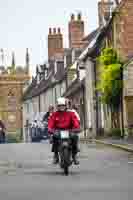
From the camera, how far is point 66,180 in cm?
1555

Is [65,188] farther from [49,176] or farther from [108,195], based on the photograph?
[49,176]

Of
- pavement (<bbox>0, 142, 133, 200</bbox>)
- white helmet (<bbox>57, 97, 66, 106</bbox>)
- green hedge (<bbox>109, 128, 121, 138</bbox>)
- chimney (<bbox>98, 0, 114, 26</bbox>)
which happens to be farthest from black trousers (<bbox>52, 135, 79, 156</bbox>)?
chimney (<bbox>98, 0, 114, 26</bbox>)

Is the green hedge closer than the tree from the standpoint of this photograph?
No

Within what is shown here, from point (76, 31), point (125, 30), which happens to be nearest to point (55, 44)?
point (76, 31)

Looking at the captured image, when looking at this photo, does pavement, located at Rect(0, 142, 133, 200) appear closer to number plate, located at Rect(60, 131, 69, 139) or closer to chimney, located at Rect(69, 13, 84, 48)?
number plate, located at Rect(60, 131, 69, 139)

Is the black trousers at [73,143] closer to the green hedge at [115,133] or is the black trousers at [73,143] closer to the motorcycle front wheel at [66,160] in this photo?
the motorcycle front wheel at [66,160]

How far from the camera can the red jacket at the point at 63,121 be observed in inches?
698

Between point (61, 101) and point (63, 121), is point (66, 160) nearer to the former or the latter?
point (63, 121)

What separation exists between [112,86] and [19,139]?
66.4 metres

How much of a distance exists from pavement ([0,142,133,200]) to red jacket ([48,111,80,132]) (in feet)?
3.47

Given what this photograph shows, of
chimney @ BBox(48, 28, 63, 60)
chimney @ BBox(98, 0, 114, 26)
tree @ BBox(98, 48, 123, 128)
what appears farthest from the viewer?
chimney @ BBox(48, 28, 63, 60)

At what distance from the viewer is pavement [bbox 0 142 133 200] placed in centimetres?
1237

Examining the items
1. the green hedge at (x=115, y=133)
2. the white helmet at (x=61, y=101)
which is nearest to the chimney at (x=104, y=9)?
the green hedge at (x=115, y=133)

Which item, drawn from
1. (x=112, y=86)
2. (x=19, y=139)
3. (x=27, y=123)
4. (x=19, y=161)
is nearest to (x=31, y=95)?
(x=27, y=123)
